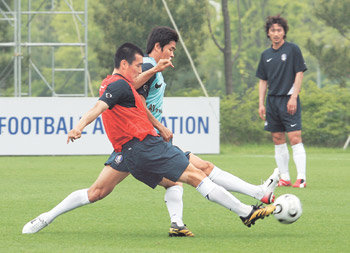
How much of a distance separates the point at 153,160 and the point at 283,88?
510cm

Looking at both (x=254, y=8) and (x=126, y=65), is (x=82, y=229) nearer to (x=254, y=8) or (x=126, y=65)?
(x=126, y=65)

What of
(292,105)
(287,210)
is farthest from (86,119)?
(292,105)

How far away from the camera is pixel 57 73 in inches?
2438

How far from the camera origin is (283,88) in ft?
38.6

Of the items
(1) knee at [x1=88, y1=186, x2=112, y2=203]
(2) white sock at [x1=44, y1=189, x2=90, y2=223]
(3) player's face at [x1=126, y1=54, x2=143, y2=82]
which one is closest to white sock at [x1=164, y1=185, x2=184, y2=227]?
(1) knee at [x1=88, y1=186, x2=112, y2=203]

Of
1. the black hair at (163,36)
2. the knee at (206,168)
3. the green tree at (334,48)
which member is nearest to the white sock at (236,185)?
the knee at (206,168)

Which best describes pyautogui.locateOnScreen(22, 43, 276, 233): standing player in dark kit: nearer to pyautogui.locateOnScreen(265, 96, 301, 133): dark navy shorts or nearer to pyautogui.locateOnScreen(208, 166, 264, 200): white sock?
pyautogui.locateOnScreen(208, 166, 264, 200): white sock

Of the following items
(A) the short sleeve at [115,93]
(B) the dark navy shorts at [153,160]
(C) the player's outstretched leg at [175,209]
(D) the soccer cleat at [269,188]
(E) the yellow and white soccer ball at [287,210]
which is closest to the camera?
(A) the short sleeve at [115,93]

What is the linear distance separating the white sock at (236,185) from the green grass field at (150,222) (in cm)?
35

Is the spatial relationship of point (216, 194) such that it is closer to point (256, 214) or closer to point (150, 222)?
point (256, 214)

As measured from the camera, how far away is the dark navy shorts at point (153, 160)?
7.01 meters

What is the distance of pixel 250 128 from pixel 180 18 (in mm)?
9305

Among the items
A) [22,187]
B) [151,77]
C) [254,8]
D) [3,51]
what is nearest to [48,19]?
[254,8]

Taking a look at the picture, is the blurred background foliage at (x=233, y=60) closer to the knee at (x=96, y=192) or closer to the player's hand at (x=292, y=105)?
the player's hand at (x=292, y=105)
